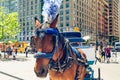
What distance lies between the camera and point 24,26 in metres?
97.8

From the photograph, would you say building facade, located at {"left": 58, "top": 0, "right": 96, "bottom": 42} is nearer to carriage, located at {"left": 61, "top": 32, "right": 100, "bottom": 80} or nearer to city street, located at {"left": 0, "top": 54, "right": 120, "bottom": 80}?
city street, located at {"left": 0, "top": 54, "right": 120, "bottom": 80}

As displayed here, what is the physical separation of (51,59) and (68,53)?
50 centimetres

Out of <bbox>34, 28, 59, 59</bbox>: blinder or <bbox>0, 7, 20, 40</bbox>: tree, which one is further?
<bbox>0, 7, 20, 40</bbox>: tree

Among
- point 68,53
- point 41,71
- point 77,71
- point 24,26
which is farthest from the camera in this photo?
point 24,26

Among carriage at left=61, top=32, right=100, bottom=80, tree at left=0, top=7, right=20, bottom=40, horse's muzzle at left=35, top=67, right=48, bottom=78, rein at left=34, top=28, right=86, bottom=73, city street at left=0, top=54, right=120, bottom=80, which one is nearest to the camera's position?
horse's muzzle at left=35, top=67, right=48, bottom=78

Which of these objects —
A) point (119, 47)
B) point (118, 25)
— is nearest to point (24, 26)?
point (119, 47)

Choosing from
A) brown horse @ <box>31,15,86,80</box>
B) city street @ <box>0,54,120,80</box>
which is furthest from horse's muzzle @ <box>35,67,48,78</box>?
city street @ <box>0,54,120,80</box>

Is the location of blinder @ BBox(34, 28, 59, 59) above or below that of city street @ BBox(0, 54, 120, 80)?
above

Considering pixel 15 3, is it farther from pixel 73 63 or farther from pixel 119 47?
pixel 73 63

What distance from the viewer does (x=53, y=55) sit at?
3.49m

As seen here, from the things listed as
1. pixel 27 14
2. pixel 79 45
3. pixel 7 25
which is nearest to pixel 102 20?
pixel 27 14

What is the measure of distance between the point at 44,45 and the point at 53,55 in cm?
27

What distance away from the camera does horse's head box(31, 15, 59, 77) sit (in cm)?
325

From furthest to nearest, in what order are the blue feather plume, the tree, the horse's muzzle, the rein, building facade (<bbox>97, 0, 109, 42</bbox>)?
building facade (<bbox>97, 0, 109, 42</bbox>), the tree, the blue feather plume, the rein, the horse's muzzle
